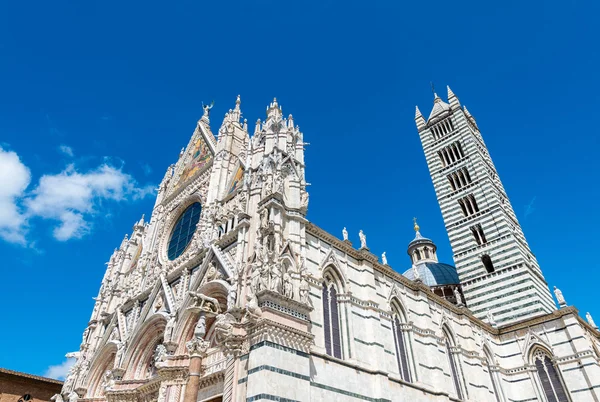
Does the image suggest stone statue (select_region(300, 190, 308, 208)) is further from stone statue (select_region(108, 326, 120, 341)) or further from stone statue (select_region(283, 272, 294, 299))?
stone statue (select_region(108, 326, 120, 341))

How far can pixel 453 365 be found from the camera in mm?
18375

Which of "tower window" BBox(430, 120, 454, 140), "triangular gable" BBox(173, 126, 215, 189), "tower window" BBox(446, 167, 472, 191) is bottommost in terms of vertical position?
"triangular gable" BBox(173, 126, 215, 189)

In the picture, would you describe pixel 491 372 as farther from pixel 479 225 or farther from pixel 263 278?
pixel 263 278

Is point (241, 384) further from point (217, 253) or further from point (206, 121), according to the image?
point (206, 121)

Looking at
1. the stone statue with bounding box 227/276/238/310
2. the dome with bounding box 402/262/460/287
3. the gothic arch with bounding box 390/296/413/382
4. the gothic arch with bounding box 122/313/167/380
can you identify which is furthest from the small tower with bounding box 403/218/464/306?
the stone statue with bounding box 227/276/238/310

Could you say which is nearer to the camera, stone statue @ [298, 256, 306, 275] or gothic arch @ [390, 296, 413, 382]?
stone statue @ [298, 256, 306, 275]

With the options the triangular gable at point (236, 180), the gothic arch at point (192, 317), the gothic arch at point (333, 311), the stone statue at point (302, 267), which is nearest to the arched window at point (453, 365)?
the gothic arch at point (333, 311)

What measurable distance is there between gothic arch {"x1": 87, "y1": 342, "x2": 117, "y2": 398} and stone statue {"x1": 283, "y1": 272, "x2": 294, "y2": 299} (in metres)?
11.0

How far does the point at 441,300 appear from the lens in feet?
64.6

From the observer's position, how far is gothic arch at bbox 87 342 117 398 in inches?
749

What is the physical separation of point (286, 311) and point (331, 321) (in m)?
2.70

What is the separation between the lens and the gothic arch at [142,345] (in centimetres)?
1711

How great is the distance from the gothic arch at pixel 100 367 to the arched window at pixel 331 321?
34.7ft

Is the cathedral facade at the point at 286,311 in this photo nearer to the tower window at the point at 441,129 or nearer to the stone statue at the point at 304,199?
the stone statue at the point at 304,199
